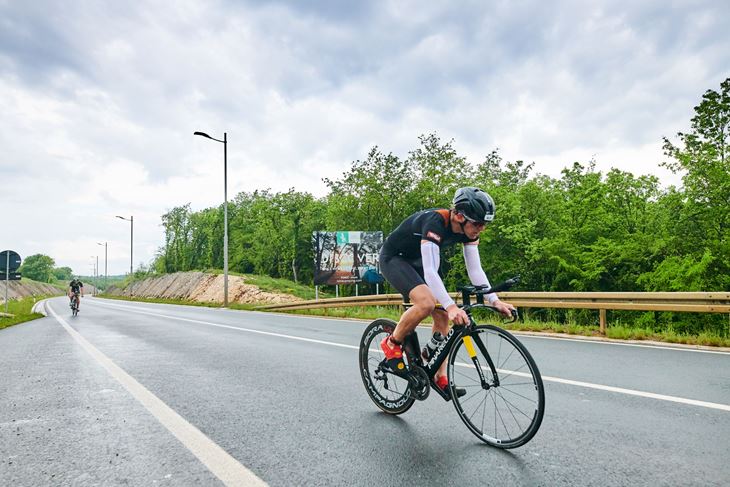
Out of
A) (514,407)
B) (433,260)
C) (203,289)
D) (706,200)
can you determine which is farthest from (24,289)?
(514,407)

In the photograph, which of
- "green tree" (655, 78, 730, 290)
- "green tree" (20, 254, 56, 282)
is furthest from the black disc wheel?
"green tree" (20, 254, 56, 282)

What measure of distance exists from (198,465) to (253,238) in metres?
66.7

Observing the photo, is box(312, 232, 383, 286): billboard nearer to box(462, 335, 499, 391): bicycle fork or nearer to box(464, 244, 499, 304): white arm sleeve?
box(464, 244, 499, 304): white arm sleeve

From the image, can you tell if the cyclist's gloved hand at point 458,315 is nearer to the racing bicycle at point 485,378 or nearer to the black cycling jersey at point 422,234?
the racing bicycle at point 485,378

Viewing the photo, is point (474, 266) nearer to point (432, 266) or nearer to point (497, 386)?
point (432, 266)

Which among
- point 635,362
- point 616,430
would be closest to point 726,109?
point 635,362

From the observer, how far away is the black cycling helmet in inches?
148

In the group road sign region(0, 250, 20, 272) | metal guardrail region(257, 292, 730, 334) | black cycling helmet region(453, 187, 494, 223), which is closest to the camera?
black cycling helmet region(453, 187, 494, 223)

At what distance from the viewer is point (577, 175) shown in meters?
32.2

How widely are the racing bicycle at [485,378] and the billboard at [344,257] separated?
20215mm

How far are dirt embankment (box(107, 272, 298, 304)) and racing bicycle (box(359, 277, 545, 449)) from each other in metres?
28.8

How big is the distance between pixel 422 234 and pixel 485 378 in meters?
1.17

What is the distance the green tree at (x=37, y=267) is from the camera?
171 meters

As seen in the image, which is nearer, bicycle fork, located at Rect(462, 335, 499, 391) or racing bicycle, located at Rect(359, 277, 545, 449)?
racing bicycle, located at Rect(359, 277, 545, 449)
